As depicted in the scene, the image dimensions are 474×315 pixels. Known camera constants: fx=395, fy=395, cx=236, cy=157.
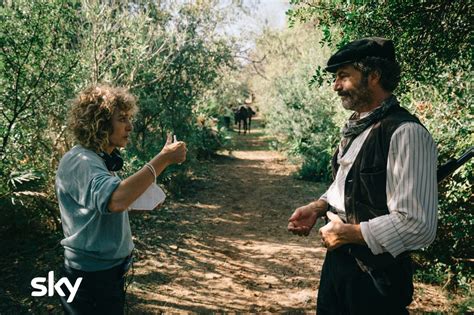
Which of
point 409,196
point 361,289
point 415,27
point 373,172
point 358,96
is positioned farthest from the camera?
point 415,27

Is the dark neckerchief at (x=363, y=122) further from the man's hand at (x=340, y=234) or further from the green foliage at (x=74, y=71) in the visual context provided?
the green foliage at (x=74, y=71)

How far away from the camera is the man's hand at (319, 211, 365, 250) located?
76.6 inches

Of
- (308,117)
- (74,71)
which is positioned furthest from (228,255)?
(308,117)

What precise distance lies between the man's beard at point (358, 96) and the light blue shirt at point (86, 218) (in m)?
1.35

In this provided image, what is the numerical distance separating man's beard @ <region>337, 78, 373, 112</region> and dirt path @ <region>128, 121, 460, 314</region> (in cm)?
346

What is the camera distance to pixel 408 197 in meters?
1.81

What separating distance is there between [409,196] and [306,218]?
32.8 inches

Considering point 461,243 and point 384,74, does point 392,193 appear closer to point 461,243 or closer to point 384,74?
point 384,74

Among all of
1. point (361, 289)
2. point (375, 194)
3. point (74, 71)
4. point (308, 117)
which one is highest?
point (74, 71)

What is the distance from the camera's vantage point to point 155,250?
6.69 m

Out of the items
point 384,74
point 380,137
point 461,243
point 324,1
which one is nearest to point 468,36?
point 324,1

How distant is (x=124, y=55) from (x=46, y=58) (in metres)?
2.29

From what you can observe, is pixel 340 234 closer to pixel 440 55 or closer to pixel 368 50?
pixel 368 50

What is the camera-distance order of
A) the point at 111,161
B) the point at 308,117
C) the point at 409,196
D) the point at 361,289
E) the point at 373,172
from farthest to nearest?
the point at 308,117
the point at 111,161
the point at 361,289
the point at 373,172
the point at 409,196
